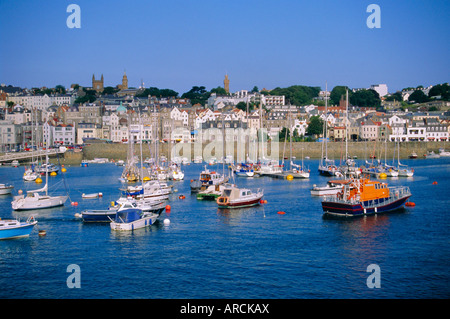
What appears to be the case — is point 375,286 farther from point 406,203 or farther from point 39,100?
point 39,100

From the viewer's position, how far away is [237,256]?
21.2m

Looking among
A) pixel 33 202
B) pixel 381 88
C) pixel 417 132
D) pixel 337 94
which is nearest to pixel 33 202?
pixel 33 202

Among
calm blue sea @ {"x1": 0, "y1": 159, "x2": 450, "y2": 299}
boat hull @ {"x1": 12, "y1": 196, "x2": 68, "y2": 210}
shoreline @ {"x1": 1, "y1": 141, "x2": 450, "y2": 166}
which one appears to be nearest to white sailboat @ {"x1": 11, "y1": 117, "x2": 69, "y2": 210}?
boat hull @ {"x1": 12, "y1": 196, "x2": 68, "y2": 210}

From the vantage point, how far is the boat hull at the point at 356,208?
28219 mm

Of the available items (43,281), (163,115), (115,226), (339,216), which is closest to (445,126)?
(163,115)

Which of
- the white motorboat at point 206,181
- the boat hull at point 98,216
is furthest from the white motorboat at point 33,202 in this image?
the white motorboat at point 206,181

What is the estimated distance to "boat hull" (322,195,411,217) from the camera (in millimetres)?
28219

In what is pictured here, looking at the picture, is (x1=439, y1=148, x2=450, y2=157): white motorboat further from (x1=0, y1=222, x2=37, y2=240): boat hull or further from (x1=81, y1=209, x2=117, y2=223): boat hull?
(x1=0, y1=222, x2=37, y2=240): boat hull

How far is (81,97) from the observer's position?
136m

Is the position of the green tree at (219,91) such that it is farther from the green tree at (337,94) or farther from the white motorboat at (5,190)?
the white motorboat at (5,190)

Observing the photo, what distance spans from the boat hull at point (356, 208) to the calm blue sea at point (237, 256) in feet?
1.75

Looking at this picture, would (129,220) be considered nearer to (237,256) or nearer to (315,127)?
(237,256)

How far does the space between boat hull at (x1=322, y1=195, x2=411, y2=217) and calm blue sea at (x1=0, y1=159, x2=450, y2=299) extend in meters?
0.53

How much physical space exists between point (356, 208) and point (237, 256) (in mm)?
9598
